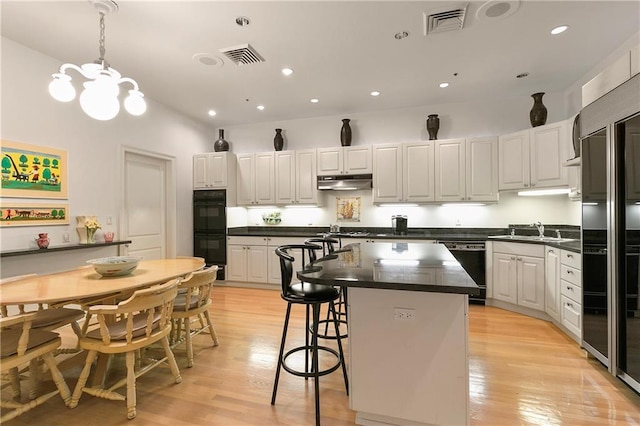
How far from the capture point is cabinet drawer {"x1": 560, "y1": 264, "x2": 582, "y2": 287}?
2.75 meters

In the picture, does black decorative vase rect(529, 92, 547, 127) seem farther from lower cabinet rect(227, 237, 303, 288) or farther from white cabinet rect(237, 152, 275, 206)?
white cabinet rect(237, 152, 275, 206)

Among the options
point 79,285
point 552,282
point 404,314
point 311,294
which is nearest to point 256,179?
point 79,285

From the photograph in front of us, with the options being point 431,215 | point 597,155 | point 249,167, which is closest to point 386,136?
point 431,215

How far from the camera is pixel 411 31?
9.12ft

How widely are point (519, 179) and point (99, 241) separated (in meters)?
5.59

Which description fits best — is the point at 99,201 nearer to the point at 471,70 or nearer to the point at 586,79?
the point at 471,70

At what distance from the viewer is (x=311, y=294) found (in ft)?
6.19

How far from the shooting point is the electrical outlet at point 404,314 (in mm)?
1609

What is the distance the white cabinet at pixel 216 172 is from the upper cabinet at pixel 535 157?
14.4 ft

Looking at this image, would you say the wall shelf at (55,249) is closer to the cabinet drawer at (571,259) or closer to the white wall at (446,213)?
the white wall at (446,213)

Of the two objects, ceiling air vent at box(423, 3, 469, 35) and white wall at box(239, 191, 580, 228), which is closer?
ceiling air vent at box(423, 3, 469, 35)

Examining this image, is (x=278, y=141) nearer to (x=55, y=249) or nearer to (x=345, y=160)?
(x=345, y=160)

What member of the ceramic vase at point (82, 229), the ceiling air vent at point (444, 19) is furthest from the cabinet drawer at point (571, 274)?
the ceramic vase at point (82, 229)

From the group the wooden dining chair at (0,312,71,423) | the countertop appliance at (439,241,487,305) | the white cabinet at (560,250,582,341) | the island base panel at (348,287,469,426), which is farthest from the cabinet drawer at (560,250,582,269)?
the wooden dining chair at (0,312,71,423)
